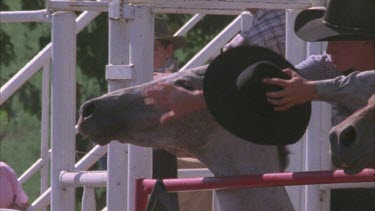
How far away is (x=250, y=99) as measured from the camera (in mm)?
3809

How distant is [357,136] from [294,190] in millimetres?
1889

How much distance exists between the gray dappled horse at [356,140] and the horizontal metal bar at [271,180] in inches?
15.9

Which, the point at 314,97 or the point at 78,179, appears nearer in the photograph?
the point at 314,97

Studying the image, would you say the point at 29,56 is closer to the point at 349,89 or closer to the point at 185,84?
the point at 185,84

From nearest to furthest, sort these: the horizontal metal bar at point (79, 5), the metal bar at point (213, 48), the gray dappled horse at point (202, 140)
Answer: the gray dappled horse at point (202, 140)
the horizontal metal bar at point (79, 5)
the metal bar at point (213, 48)

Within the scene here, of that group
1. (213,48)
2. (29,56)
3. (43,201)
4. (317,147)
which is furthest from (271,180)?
(29,56)

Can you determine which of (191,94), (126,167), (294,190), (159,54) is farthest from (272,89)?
(159,54)

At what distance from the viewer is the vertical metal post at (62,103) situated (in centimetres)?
527

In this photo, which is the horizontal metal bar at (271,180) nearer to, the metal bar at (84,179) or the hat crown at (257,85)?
the hat crown at (257,85)

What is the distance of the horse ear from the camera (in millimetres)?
4191

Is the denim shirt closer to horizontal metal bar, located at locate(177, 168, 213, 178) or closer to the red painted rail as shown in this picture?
the red painted rail

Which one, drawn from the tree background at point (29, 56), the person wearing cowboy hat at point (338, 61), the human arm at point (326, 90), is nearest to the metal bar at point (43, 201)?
the person wearing cowboy hat at point (338, 61)

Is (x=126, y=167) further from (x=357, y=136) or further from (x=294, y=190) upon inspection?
(x=357, y=136)

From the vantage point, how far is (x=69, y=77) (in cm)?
529
